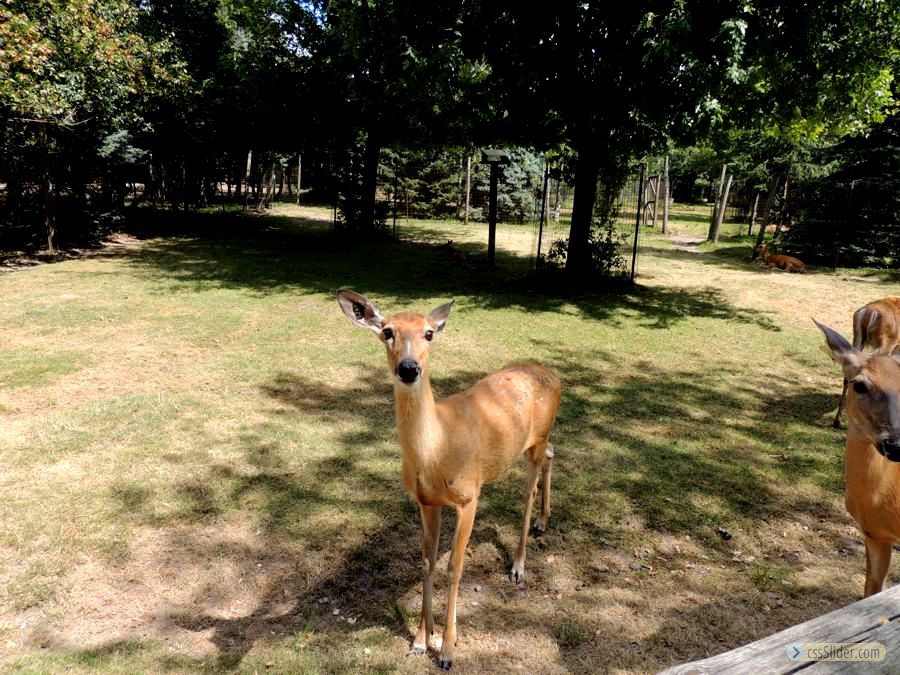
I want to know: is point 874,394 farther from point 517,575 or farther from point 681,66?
point 681,66

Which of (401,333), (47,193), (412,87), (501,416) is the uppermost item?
(412,87)

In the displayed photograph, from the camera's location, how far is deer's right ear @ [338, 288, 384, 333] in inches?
125

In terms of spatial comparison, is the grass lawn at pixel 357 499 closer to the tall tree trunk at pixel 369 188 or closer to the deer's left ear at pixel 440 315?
the deer's left ear at pixel 440 315

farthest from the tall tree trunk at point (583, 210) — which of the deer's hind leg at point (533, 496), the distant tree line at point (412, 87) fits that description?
the deer's hind leg at point (533, 496)

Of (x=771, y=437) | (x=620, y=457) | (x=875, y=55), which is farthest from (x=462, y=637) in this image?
(x=875, y=55)

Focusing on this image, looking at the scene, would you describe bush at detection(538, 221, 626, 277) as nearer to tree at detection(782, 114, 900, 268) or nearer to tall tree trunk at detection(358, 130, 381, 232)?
tall tree trunk at detection(358, 130, 381, 232)

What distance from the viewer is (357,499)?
471 centimetres

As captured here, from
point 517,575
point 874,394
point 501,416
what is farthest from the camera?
point 517,575

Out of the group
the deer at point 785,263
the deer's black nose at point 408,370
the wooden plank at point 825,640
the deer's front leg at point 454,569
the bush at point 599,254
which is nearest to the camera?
the wooden plank at point 825,640

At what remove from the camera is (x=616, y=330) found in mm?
10125

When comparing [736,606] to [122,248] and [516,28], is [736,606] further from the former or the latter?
[122,248]

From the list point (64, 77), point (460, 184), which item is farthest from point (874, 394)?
point (460, 184)

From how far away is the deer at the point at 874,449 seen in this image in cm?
277

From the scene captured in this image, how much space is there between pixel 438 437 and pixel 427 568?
2.73 feet
